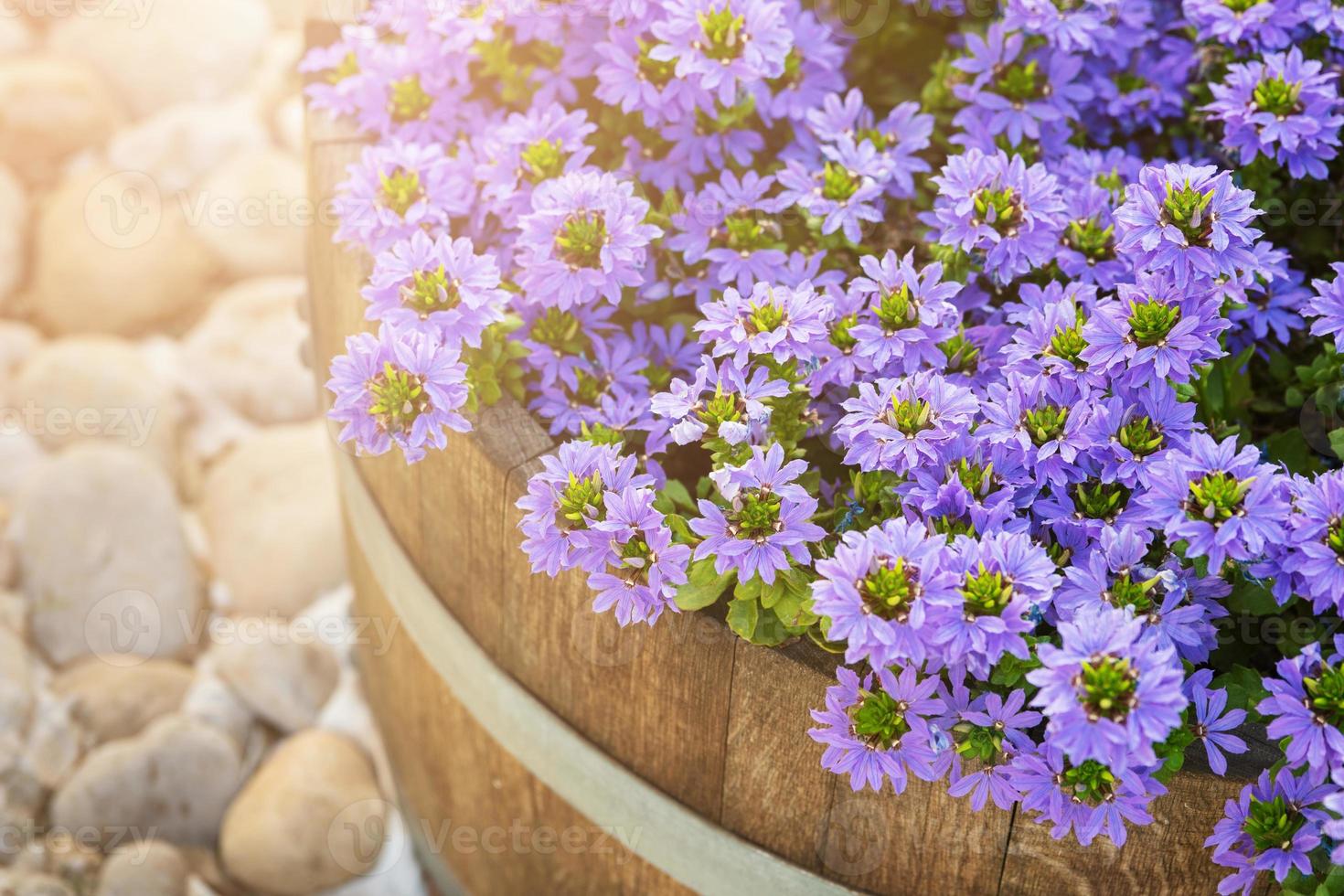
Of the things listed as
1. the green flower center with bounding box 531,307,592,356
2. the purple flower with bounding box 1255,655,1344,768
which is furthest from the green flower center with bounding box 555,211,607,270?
the purple flower with bounding box 1255,655,1344,768

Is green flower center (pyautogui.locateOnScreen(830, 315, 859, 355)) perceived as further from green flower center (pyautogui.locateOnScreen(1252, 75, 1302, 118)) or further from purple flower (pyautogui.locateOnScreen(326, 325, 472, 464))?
green flower center (pyautogui.locateOnScreen(1252, 75, 1302, 118))

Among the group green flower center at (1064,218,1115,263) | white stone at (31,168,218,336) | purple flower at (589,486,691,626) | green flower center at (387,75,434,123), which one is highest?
green flower center at (387,75,434,123)

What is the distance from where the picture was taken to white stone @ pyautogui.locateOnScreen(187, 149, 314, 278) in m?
3.38

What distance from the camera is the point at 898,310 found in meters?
1.41

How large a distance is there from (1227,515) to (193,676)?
226 centimetres

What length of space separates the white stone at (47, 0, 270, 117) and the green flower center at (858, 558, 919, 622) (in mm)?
3340

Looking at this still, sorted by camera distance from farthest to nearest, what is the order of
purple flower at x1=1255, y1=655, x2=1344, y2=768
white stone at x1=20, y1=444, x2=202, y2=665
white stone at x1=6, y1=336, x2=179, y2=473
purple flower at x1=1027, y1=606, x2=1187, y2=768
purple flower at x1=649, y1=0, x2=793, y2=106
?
1. white stone at x1=6, y1=336, x2=179, y2=473
2. white stone at x1=20, y1=444, x2=202, y2=665
3. purple flower at x1=649, y1=0, x2=793, y2=106
4. purple flower at x1=1255, y1=655, x2=1344, y2=768
5. purple flower at x1=1027, y1=606, x2=1187, y2=768

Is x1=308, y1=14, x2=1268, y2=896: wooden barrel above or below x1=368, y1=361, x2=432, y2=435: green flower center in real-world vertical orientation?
below

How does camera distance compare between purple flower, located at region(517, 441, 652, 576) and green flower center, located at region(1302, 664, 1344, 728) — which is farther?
purple flower, located at region(517, 441, 652, 576)

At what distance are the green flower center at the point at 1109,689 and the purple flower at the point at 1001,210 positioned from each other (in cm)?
57

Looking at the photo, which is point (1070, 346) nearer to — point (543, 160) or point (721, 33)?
point (721, 33)

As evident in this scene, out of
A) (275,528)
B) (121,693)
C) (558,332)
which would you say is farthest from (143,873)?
(558,332)

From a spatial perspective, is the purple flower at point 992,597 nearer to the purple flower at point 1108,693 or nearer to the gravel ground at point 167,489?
the purple flower at point 1108,693

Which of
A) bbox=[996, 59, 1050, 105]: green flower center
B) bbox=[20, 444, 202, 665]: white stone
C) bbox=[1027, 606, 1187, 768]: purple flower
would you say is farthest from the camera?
bbox=[20, 444, 202, 665]: white stone
